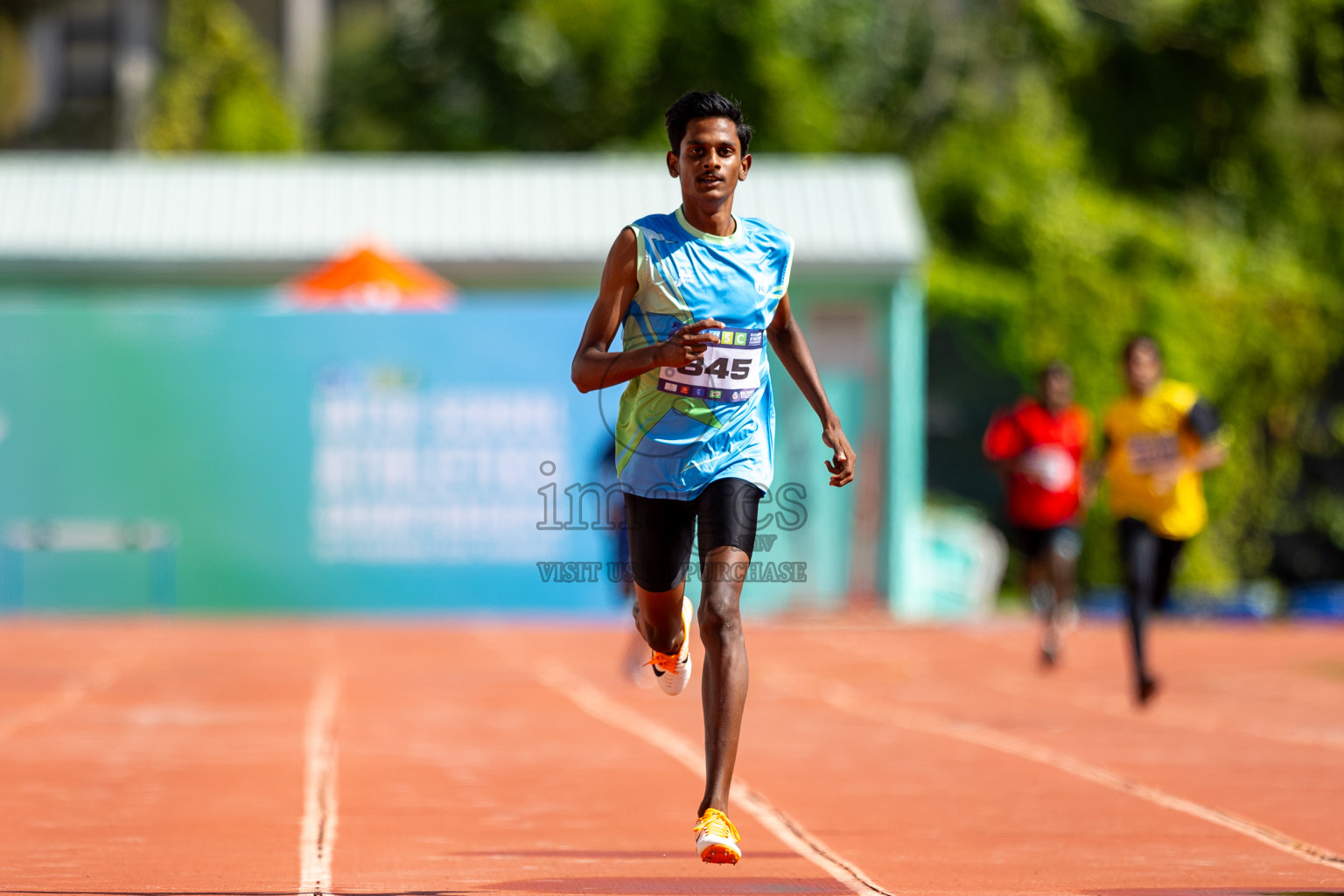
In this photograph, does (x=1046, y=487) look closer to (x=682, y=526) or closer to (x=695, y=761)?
(x=695, y=761)

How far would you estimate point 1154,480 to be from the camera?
37.2 ft

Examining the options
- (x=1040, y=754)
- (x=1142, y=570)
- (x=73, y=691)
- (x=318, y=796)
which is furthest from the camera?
(x=73, y=691)

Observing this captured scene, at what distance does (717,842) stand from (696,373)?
1.25m

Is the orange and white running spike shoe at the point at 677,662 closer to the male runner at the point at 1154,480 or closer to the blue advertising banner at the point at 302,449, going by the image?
the male runner at the point at 1154,480

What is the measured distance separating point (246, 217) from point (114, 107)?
1863 cm

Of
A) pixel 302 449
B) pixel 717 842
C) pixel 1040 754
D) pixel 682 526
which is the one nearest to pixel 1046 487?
pixel 1040 754

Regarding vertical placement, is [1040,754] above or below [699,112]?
below

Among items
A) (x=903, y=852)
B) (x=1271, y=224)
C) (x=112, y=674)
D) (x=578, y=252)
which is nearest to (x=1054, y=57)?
(x=1271, y=224)

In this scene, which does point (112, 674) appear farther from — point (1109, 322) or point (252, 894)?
point (1109, 322)

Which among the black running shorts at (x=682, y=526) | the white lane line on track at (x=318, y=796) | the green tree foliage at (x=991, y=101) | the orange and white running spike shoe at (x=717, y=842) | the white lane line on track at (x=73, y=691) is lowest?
the white lane line on track at (x=73, y=691)

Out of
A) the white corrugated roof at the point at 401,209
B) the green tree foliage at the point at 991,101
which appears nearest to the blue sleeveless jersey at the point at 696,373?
the white corrugated roof at the point at 401,209

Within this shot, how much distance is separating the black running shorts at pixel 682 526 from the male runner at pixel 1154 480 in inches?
231

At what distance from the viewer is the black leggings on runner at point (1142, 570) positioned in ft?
36.6

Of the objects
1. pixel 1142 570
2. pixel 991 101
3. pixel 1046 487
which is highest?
pixel 991 101
